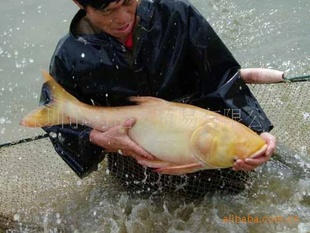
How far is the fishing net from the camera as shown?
12.7 feet

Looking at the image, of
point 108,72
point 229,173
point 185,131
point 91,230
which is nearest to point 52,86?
point 108,72

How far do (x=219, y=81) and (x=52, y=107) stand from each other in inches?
45.7

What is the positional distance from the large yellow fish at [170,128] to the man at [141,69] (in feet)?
0.27

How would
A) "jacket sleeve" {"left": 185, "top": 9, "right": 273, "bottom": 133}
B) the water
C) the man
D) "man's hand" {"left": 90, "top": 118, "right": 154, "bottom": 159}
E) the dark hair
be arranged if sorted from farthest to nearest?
1. the water
2. "jacket sleeve" {"left": 185, "top": 9, "right": 273, "bottom": 133}
3. the man
4. "man's hand" {"left": 90, "top": 118, "right": 154, "bottom": 159}
5. the dark hair

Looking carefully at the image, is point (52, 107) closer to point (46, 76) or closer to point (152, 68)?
point (46, 76)

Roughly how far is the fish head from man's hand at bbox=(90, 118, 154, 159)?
16.4 inches

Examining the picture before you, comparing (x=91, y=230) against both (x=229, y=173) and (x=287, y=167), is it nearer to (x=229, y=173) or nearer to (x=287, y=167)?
(x=229, y=173)

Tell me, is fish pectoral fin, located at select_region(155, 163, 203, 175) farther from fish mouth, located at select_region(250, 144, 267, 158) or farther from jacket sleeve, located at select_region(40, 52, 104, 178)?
jacket sleeve, located at select_region(40, 52, 104, 178)

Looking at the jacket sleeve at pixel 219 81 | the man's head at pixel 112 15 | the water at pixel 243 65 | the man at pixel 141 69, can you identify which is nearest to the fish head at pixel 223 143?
the man at pixel 141 69

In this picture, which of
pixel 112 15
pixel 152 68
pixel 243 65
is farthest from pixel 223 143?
pixel 243 65

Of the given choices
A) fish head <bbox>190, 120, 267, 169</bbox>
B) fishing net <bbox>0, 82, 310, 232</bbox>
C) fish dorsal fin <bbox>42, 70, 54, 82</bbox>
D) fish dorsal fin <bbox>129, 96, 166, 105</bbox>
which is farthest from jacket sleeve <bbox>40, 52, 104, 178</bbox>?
fish head <bbox>190, 120, 267, 169</bbox>

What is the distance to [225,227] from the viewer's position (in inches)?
146

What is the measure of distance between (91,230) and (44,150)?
113 centimetres

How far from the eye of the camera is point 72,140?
357cm
